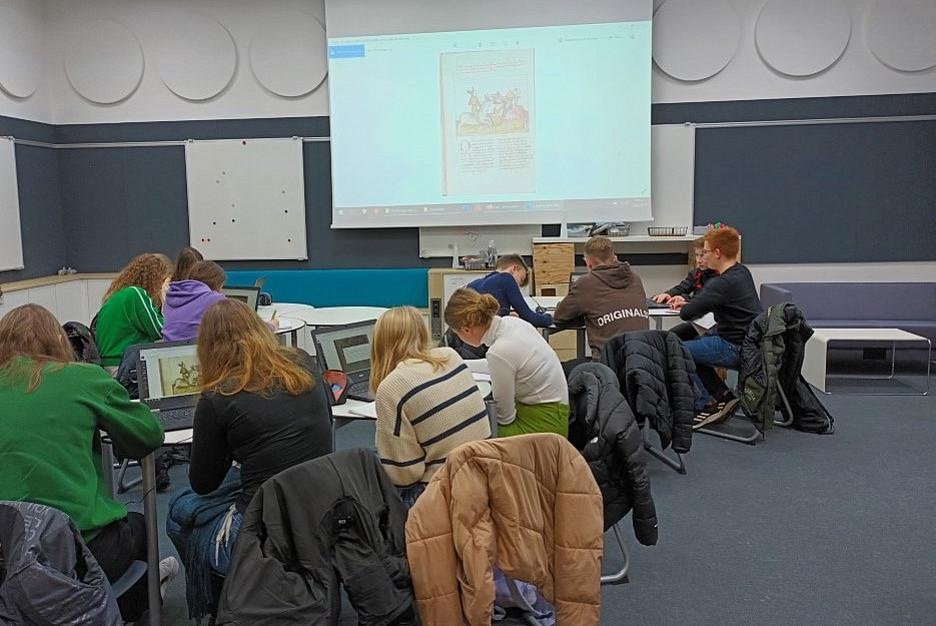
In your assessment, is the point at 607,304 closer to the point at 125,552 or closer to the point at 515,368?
the point at 515,368

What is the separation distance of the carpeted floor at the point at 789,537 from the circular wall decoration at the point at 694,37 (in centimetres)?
360

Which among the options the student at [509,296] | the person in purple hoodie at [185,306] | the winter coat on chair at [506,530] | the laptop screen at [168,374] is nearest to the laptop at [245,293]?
the person in purple hoodie at [185,306]

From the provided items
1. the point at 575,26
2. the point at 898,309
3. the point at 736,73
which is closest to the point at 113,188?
the point at 575,26

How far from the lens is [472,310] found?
319cm

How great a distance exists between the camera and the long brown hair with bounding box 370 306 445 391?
2.69 metres

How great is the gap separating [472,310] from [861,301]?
16.4 feet

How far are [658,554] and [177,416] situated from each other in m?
1.98

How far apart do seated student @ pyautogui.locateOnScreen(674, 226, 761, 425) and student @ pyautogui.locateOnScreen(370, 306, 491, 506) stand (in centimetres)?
261

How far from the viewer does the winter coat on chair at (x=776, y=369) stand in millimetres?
4594

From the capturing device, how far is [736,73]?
7137mm

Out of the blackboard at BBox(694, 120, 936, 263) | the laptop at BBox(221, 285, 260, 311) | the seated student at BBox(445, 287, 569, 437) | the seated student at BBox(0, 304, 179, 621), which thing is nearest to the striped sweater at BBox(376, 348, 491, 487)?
the seated student at BBox(445, 287, 569, 437)

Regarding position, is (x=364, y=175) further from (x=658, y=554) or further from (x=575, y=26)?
(x=658, y=554)

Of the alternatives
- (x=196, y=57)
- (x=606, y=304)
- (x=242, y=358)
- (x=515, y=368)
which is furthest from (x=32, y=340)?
(x=196, y=57)

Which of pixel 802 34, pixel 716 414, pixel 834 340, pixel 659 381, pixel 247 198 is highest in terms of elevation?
pixel 802 34
